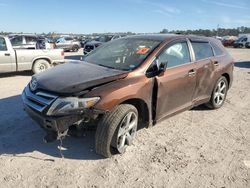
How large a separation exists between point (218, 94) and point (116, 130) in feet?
10.8

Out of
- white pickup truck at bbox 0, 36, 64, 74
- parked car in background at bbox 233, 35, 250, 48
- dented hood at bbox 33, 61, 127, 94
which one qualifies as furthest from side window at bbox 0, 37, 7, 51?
parked car in background at bbox 233, 35, 250, 48

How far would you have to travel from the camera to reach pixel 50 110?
3.50 metres

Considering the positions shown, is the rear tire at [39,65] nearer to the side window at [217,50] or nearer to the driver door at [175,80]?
the side window at [217,50]

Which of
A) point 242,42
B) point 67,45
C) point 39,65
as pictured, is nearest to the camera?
point 39,65

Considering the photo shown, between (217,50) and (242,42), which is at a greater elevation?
(217,50)

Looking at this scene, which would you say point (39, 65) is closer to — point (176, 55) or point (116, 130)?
point (176, 55)

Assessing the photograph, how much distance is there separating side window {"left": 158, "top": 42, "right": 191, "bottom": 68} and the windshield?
22 cm

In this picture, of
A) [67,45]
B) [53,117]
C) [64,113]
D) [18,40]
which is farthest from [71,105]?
[67,45]

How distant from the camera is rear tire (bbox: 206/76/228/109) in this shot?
589cm

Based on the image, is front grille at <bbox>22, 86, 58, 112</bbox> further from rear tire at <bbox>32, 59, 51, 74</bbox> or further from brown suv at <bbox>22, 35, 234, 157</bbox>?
rear tire at <bbox>32, 59, 51, 74</bbox>

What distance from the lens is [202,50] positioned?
550 cm

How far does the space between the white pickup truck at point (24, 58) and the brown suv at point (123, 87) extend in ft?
18.2

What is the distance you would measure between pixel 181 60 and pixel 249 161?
1.97 metres

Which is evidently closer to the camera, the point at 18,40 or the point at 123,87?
the point at 123,87
